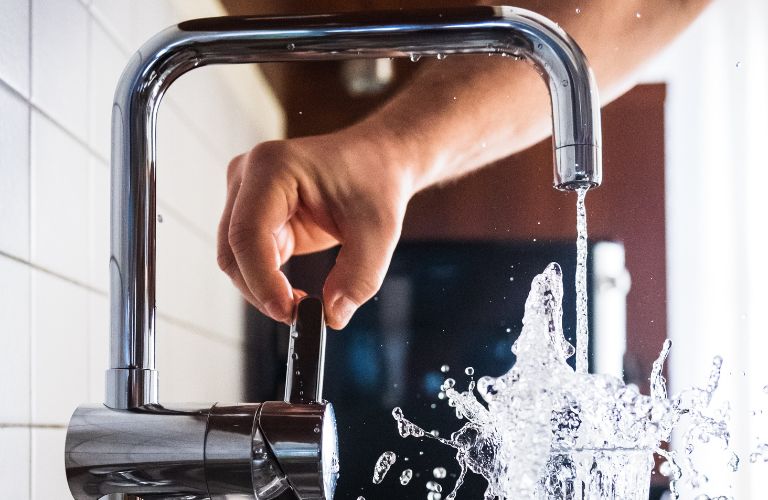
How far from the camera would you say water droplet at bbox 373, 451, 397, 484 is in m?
0.87

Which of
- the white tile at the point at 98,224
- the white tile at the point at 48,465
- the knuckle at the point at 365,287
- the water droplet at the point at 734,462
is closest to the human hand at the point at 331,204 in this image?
the knuckle at the point at 365,287

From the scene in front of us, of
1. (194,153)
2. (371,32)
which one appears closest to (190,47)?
(371,32)

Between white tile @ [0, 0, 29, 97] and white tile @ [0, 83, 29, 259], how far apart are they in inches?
0.4

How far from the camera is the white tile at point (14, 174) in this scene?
2.00 feet

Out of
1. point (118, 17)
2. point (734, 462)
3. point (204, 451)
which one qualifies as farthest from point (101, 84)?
point (734, 462)

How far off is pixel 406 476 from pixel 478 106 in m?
0.35

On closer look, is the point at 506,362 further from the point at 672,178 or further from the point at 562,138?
the point at 562,138

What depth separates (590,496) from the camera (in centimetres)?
68

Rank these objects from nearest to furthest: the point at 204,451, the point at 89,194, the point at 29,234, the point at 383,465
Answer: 1. the point at 204,451
2. the point at 29,234
3. the point at 89,194
4. the point at 383,465

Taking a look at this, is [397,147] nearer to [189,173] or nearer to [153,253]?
[189,173]

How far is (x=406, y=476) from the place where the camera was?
2.87 feet

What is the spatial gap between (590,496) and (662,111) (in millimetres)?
400

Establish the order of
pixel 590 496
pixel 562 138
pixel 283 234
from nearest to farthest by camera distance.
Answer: pixel 562 138 → pixel 590 496 → pixel 283 234

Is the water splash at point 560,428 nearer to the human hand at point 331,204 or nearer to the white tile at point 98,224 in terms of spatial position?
the human hand at point 331,204
